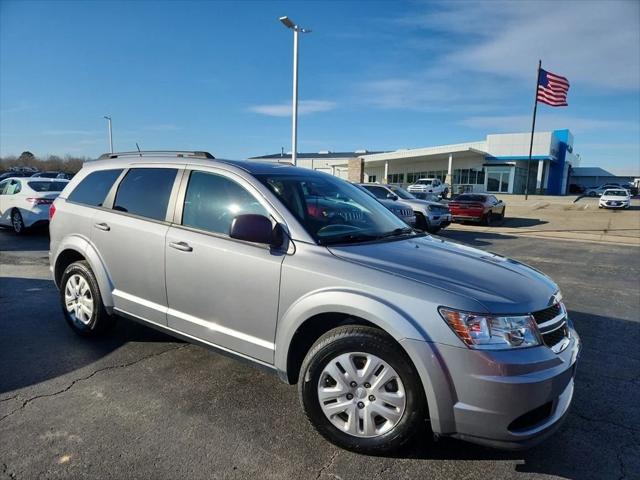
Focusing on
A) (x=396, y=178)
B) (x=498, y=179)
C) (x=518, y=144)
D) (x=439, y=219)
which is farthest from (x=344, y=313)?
(x=396, y=178)

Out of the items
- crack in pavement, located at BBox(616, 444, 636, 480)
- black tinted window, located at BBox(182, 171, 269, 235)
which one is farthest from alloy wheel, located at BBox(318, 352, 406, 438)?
crack in pavement, located at BBox(616, 444, 636, 480)

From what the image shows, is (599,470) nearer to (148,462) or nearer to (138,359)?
(148,462)

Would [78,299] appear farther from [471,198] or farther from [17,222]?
[471,198]

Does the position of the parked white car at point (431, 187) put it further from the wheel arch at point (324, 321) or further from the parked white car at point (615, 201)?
the wheel arch at point (324, 321)

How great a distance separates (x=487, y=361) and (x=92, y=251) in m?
3.49

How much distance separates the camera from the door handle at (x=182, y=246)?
131 inches

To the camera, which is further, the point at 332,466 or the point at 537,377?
the point at 332,466

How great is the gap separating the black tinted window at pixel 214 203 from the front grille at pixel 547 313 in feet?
6.08

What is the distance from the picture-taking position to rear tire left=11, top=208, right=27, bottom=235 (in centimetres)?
1120

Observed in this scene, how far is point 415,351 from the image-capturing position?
2371 millimetres

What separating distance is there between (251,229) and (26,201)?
35.1 ft

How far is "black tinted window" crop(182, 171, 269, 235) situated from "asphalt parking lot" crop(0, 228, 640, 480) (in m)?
1.26

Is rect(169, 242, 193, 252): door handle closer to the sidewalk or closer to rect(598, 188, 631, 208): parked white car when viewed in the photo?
the sidewalk

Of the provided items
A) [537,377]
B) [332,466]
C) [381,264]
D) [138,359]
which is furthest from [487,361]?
[138,359]
